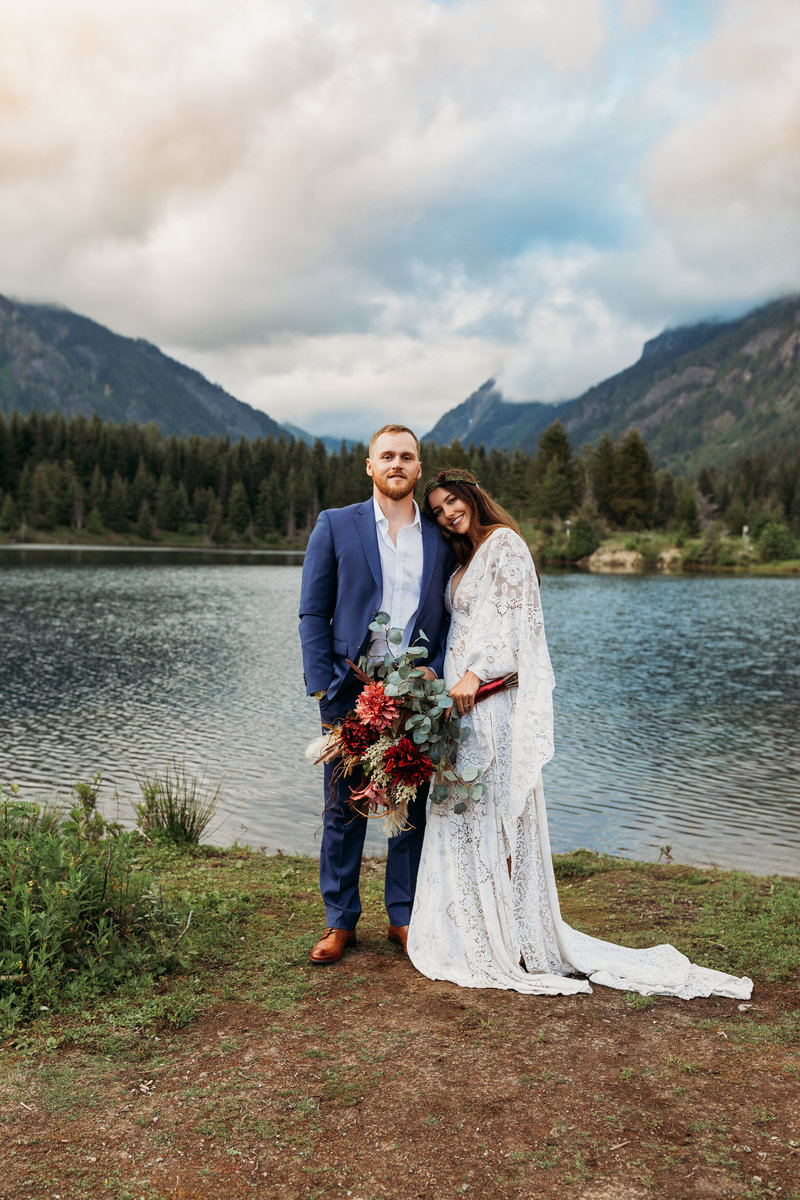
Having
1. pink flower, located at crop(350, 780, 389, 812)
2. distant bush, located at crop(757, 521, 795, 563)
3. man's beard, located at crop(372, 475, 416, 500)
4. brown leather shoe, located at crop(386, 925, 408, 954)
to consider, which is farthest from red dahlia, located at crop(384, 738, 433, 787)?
distant bush, located at crop(757, 521, 795, 563)

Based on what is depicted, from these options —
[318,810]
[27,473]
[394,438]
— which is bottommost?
[318,810]

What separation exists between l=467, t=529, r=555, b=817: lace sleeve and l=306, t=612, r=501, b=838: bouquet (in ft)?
0.87

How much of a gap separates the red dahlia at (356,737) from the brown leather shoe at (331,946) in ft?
4.02

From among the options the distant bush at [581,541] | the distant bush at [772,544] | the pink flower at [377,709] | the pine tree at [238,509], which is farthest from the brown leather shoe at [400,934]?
the pine tree at [238,509]

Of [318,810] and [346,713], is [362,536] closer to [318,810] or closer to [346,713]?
[346,713]

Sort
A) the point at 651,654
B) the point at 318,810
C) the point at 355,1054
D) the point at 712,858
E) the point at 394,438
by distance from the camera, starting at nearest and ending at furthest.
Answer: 1. the point at 355,1054
2. the point at 394,438
3. the point at 712,858
4. the point at 318,810
5. the point at 651,654

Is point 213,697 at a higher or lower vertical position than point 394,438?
lower

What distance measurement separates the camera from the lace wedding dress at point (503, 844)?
486 centimetres

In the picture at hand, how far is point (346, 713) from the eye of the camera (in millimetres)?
5090

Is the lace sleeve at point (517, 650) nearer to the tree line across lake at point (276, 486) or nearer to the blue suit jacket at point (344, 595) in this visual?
the blue suit jacket at point (344, 595)

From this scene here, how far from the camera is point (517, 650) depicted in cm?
501

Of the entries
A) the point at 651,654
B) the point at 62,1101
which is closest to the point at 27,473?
the point at 651,654

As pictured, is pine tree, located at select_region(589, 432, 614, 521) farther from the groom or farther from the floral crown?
the groom

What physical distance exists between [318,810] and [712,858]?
5.08 metres
